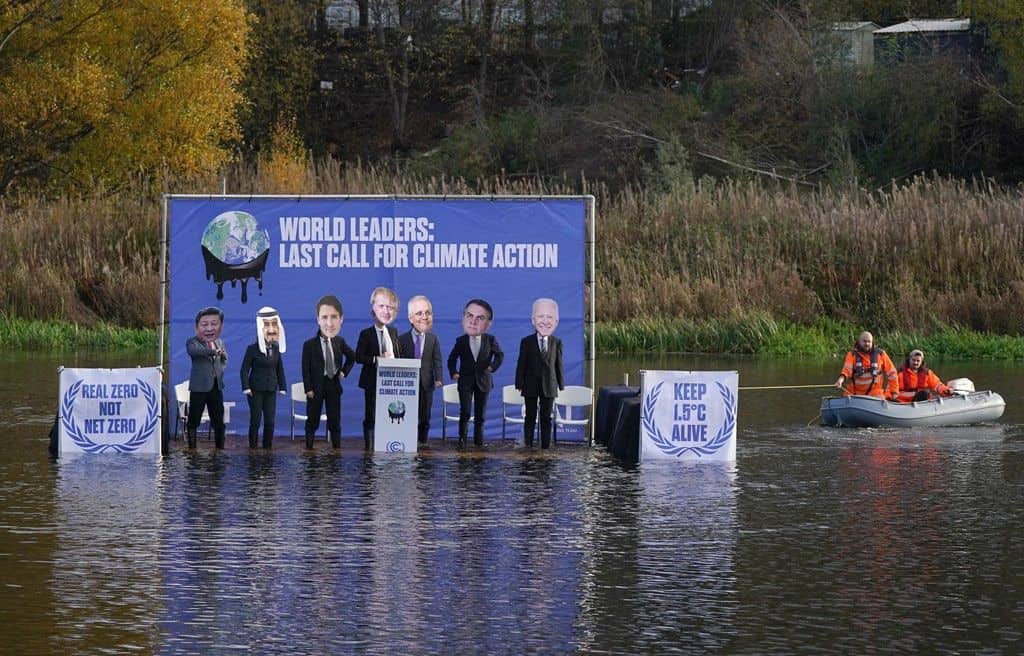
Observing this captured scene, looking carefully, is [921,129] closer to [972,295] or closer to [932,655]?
[972,295]

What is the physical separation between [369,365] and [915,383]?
26.7ft

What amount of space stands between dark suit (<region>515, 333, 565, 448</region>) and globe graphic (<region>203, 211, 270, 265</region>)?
3.27 metres

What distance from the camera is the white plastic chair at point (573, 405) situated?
20.8 m

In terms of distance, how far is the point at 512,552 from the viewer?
13.8 meters

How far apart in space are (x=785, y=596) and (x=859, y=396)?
11197 mm

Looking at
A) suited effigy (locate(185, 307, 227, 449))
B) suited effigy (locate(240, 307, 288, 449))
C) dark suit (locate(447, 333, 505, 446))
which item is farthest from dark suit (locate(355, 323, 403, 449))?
suited effigy (locate(185, 307, 227, 449))

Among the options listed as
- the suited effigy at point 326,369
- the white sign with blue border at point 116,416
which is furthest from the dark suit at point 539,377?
the white sign with blue border at point 116,416

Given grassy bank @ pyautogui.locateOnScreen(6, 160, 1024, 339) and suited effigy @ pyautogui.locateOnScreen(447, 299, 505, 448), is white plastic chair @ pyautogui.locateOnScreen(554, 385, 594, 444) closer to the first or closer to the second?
suited effigy @ pyautogui.locateOnScreen(447, 299, 505, 448)

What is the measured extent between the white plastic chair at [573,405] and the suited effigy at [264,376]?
3117 mm

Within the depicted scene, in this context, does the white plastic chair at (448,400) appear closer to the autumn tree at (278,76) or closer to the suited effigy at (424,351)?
the suited effigy at (424,351)

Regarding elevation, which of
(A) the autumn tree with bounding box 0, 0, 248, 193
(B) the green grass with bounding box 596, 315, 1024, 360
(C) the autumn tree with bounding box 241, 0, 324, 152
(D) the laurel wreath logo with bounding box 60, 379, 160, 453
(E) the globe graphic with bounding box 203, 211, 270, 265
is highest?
(C) the autumn tree with bounding box 241, 0, 324, 152

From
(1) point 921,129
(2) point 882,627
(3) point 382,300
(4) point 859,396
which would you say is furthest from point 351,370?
(1) point 921,129

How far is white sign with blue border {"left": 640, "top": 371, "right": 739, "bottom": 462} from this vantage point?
1938 centimetres

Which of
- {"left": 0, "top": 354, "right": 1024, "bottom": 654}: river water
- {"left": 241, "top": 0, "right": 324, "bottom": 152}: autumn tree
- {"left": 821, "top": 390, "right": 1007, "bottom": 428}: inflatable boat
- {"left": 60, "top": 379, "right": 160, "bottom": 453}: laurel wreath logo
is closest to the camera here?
{"left": 0, "top": 354, "right": 1024, "bottom": 654}: river water
